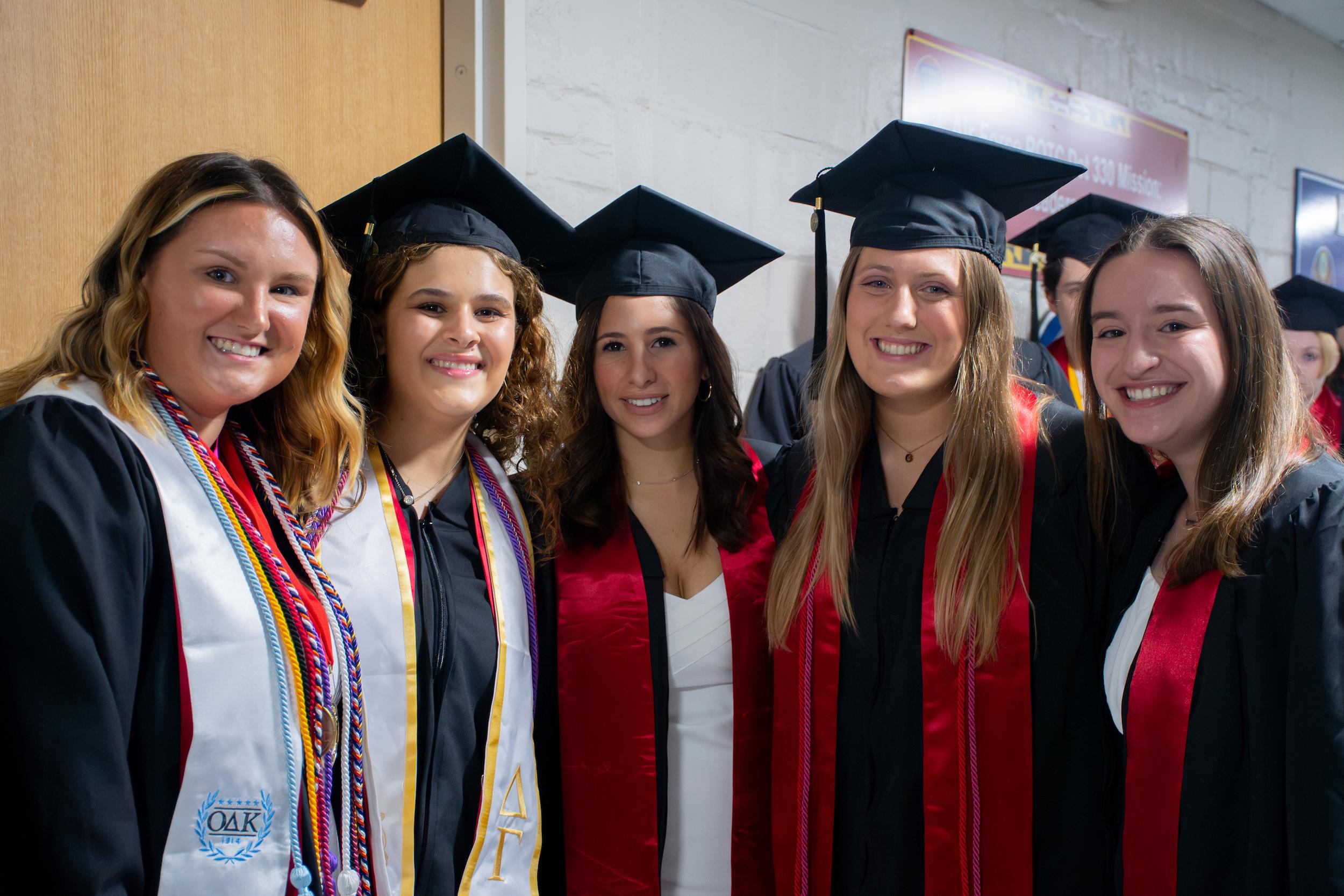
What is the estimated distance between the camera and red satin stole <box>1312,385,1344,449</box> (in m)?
3.95

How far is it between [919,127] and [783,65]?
56.4 inches

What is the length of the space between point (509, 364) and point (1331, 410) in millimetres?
3782

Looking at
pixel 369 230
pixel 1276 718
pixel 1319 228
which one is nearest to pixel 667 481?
pixel 369 230

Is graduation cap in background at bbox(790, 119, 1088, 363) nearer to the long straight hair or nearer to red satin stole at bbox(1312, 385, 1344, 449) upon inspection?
the long straight hair

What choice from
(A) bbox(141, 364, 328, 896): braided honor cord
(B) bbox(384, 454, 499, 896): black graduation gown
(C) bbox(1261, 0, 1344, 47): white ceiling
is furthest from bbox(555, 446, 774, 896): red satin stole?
(C) bbox(1261, 0, 1344, 47): white ceiling

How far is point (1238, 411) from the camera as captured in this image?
1434mm

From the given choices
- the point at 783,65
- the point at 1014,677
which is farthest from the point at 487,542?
the point at 783,65

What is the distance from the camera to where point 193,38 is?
2096mm

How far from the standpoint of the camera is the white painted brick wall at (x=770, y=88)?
258cm

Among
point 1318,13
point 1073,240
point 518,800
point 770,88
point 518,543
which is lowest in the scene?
point 518,800

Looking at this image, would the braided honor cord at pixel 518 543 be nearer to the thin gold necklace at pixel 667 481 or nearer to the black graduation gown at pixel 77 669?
the thin gold necklace at pixel 667 481

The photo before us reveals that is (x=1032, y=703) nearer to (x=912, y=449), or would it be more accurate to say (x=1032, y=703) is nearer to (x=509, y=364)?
(x=912, y=449)

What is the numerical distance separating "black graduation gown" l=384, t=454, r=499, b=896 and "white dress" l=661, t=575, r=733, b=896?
14.7 inches

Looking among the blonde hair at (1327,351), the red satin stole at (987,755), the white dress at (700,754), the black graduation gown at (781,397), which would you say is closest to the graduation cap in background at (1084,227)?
the black graduation gown at (781,397)
